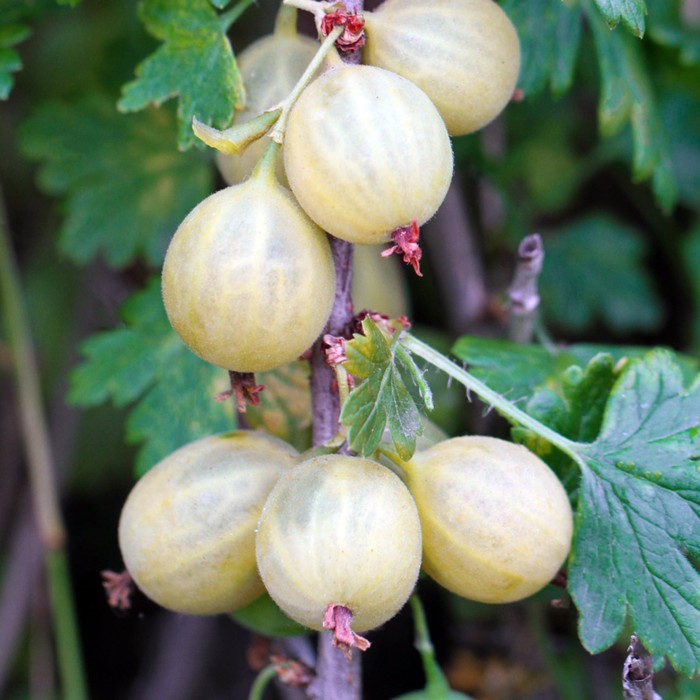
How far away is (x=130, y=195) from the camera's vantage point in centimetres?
211

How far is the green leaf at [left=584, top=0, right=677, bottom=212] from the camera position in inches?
65.7

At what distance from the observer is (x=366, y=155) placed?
3.17 ft

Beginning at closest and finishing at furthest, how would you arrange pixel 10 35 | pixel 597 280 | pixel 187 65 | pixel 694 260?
1. pixel 187 65
2. pixel 10 35
3. pixel 694 260
4. pixel 597 280

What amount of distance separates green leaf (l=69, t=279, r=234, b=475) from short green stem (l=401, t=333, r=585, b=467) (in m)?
0.56

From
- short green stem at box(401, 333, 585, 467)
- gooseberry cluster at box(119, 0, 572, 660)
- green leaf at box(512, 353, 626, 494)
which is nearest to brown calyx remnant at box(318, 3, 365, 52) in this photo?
gooseberry cluster at box(119, 0, 572, 660)

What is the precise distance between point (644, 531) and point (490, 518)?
0.25 meters

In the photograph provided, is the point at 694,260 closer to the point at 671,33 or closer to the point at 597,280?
the point at 597,280

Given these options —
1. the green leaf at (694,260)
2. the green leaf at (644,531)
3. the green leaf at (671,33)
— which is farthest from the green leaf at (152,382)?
the green leaf at (694,260)

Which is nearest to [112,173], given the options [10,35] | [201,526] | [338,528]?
[10,35]

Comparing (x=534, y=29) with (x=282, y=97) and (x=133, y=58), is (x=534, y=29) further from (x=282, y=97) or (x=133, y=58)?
(x=133, y=58)

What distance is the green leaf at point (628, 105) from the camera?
1.67 m

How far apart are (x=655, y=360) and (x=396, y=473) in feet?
1.43

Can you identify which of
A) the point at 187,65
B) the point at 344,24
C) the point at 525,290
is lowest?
the point at 525,290

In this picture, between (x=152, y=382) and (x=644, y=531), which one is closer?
(x=644, y=531)
